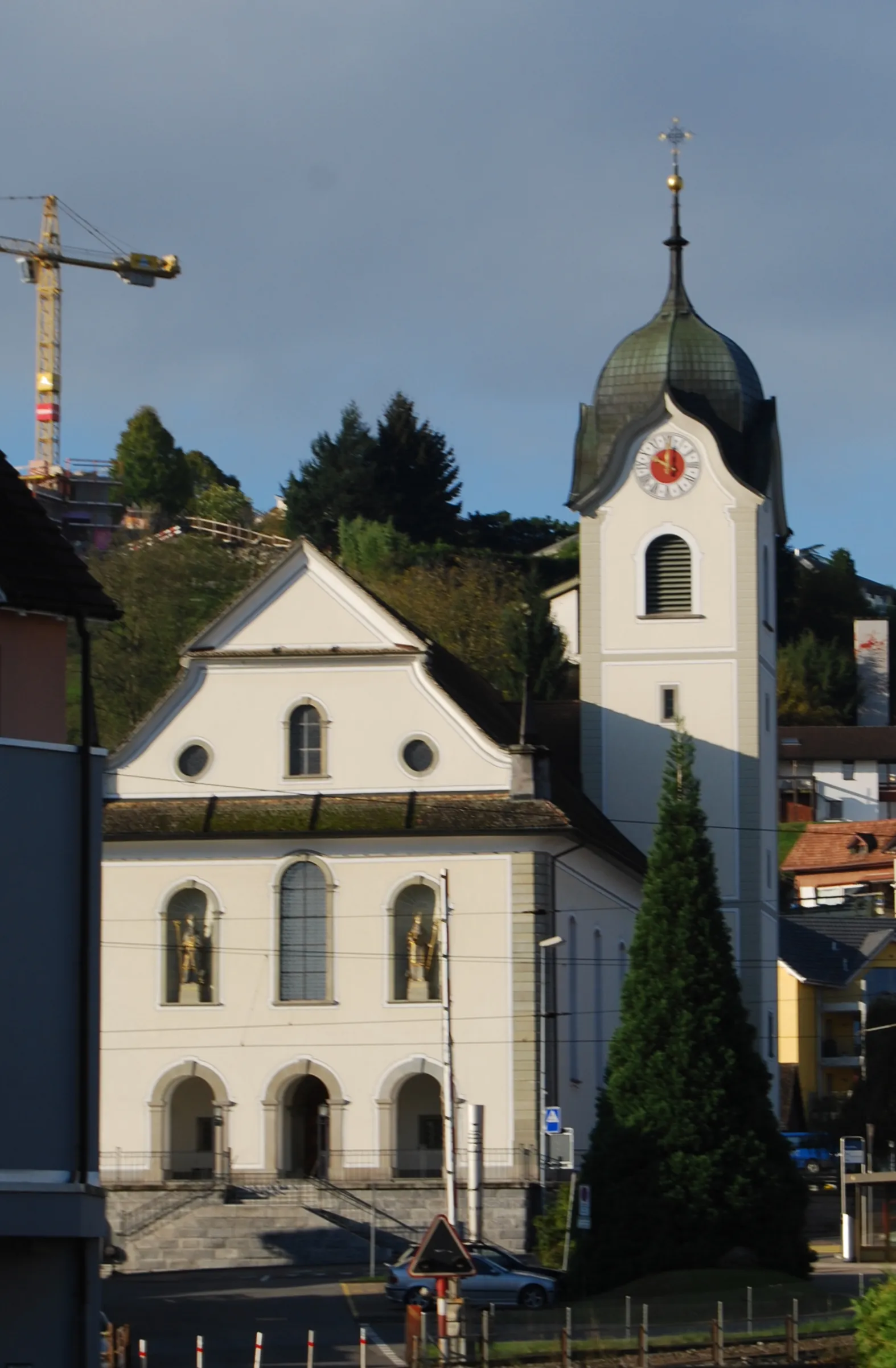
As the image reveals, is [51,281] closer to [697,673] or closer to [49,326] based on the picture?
[49,326]

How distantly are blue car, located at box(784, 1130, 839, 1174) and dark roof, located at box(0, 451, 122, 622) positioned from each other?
48079 millimetres

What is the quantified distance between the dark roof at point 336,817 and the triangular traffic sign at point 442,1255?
888 inches

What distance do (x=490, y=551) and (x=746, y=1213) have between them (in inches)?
3338

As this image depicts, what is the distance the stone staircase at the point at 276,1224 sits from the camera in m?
47.1

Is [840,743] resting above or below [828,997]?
above

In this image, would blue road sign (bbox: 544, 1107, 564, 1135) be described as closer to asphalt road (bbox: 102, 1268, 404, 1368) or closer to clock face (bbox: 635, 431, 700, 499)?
asphalt road (bbox: 102, 1268, 404, 1368)

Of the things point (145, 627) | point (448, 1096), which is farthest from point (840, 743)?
point (448, 1096)

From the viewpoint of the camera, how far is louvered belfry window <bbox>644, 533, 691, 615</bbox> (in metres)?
60.0

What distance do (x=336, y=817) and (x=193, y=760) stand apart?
3.12m

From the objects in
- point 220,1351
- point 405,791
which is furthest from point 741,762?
point 220,1351

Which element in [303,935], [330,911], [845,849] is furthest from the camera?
[845,849]

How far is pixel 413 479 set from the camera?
391 feet

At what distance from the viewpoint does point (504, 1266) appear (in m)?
37.8

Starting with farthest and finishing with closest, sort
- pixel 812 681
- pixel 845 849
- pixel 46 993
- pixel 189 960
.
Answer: pixel 812 681 → pixel 845 849 → pixel 189 960 → pixel 46 993
